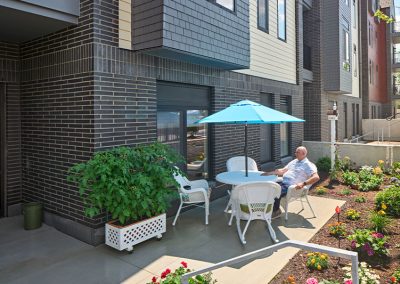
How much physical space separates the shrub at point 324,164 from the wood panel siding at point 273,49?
10.2ft

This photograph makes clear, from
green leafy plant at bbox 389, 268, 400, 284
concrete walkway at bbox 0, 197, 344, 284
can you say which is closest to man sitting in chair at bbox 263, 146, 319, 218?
concrete walkway at bbox 0, 197, 344, 284

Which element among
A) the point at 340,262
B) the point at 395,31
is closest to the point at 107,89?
the point at 340,262

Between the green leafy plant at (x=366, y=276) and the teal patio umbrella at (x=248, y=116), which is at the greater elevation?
the teal patio umbrella at (x=248, y=116)

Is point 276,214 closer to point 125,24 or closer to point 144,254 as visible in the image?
point 144,254

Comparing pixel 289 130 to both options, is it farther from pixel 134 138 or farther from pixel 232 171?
pixel 134 138

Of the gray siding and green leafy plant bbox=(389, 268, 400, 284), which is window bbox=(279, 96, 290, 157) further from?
green leafy plant bbox=(389, 268, 400, 284)

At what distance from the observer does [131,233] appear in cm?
474

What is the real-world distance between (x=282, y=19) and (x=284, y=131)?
397 centimetres

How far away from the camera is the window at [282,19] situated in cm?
1107

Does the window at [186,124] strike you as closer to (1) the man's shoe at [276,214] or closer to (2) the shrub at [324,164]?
(1) the man's shoe at [276,214]

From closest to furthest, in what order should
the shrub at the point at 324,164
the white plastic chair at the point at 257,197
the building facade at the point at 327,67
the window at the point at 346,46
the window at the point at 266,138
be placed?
the white plastic chair at the point at 257,197
the window at the point at 266,138
the shrub at the point at 324,164
the building facade at the point at 327,67
the window at the point at 346,46

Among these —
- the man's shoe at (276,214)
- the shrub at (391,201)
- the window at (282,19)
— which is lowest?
the man's shoe at (276,214)

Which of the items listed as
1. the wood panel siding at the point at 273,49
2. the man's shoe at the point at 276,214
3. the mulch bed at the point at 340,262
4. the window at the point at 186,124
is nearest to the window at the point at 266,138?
the wood panel siding at the point at 273,49

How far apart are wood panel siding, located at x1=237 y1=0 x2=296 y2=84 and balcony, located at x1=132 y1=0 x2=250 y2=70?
70.5 inches
